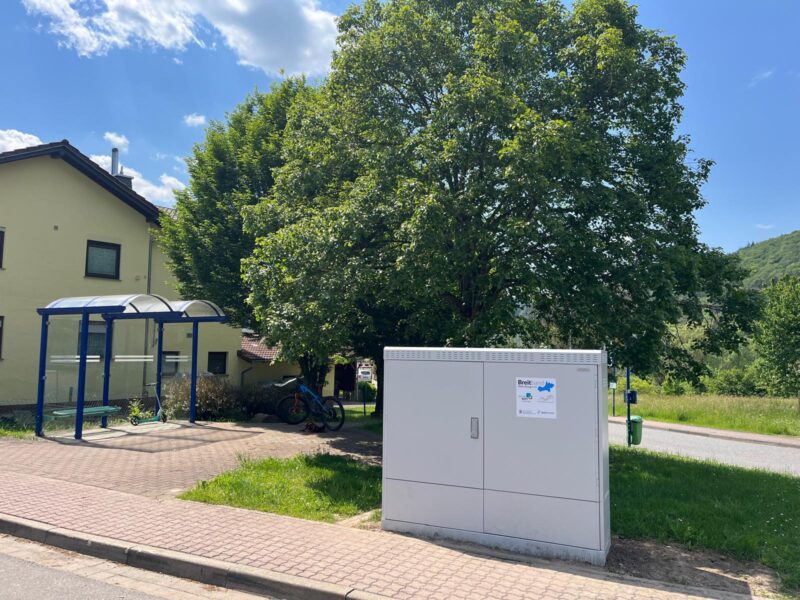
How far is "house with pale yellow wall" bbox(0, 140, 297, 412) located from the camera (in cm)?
1842

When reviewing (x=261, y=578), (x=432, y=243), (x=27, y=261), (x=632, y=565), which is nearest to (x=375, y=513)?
(x=261, y=578)

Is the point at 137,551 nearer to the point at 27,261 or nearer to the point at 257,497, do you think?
the point at 257,497

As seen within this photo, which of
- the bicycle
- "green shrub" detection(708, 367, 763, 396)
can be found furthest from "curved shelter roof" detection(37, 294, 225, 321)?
"green shrub" detection(708, 367, 763, 396)

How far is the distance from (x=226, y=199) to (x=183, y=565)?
570 inches

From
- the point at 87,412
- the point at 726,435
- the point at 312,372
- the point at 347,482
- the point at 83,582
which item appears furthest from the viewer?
the point at 726,435

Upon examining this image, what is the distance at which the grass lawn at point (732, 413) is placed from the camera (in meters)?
23.4

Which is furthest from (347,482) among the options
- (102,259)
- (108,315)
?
(102,259)

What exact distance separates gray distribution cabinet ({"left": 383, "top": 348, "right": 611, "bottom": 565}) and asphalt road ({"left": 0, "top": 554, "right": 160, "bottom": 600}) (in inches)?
108

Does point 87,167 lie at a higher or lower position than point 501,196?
higher

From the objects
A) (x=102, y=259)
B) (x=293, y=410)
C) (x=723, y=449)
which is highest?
(x=102, y=259)

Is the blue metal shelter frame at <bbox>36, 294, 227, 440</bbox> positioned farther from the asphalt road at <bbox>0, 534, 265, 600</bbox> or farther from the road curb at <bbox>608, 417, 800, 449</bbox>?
the road curb at <bbox>608, 417, 800, 449</bbox>

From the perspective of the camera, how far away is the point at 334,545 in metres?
5.90

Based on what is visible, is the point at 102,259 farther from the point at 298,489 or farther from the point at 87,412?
the point at 298,489

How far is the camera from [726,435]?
72.3ft
